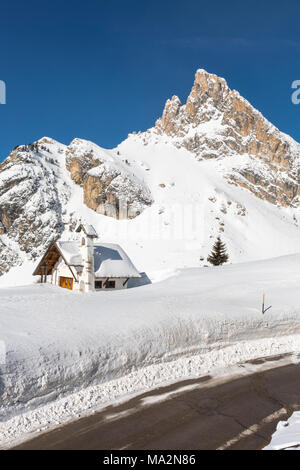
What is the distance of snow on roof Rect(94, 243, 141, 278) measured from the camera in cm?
2708

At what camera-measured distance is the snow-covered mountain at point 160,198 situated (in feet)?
194

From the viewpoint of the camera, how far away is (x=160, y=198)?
7225cm

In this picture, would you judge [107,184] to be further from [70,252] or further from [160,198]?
[70,252]

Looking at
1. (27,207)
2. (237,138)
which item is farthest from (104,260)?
(237,138)

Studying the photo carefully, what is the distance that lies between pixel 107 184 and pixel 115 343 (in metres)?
63.7

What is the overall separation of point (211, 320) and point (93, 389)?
6.49 metres

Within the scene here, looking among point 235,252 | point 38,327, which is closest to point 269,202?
point 235,252

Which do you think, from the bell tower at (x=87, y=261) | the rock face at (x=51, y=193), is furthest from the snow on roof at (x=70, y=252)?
the rock face at (x=51, y=193)

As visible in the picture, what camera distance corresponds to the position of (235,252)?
57500 millimetres

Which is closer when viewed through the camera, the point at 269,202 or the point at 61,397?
the point at 61,397

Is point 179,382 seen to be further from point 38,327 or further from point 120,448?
point 38,327

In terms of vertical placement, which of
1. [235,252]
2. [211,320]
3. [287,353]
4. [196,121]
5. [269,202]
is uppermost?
[196,121]

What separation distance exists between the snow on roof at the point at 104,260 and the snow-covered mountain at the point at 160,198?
21.4 feet

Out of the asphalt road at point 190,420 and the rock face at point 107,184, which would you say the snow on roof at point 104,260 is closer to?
the asphalt road at point 190,420
